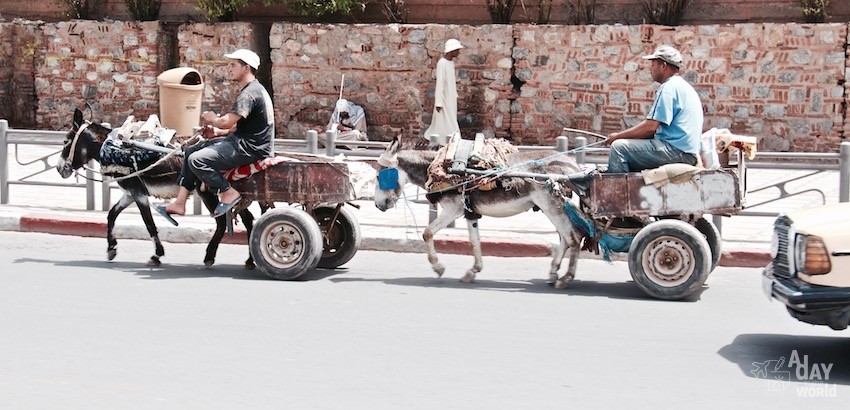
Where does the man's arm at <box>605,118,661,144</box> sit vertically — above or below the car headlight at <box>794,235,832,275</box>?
above

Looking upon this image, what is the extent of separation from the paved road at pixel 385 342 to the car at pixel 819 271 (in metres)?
0.42

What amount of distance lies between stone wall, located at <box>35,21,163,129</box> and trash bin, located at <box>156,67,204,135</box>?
6.04 m

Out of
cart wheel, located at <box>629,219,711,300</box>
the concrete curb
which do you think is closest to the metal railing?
the concrete curb

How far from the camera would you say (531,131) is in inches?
761

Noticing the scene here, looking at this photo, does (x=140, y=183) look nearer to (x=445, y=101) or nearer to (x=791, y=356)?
(x=791, y=356)

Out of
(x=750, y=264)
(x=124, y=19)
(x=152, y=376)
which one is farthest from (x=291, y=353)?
(x=124, y=19)

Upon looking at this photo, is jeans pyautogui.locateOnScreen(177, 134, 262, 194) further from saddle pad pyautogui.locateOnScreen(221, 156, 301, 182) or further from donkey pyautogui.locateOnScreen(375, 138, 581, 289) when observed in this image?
donkey pyautogui.locateOnScreen(375, 138, 581, 289)

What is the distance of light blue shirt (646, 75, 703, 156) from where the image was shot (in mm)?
8836

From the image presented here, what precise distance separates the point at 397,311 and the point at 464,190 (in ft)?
4.75

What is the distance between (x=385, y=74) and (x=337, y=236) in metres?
9.99

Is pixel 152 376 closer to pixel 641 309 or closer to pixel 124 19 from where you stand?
pixel 641 309

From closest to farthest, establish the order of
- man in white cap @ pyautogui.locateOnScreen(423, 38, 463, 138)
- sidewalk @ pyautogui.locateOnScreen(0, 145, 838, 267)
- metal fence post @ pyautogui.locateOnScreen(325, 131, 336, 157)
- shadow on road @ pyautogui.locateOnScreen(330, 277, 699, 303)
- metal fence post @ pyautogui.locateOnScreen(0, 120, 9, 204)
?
shadow on road @ pyautogui.locateOnScreen(330, 277, 699, 303), sidewalk @ pyautogui.locateOnScreen(0, 145, 838, 267), metal fence post @ pyautogui.locateOnScreen(325, 131, 336, 157), metal fence post @ pyautogui.locateOnScreen(0, 120, 9, 204), man in white cap @ pyautogui.locateOnScreen(423, 38, 463, 138)

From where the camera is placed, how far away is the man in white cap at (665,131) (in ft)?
29.1

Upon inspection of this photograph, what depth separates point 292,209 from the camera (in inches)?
375
